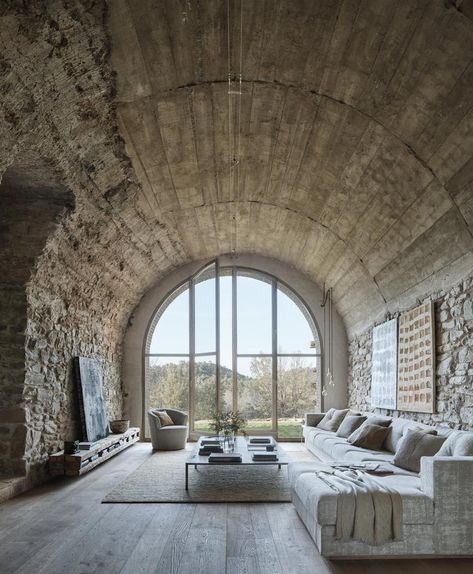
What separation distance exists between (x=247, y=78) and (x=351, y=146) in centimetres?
147

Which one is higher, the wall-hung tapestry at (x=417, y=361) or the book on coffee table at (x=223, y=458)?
the wall-hung tapestry at (x=417, y=361)

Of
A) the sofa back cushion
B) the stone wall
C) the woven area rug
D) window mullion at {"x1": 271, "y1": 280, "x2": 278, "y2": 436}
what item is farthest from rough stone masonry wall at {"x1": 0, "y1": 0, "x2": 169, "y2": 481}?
the sofa back cushion

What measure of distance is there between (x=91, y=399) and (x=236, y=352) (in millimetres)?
4199

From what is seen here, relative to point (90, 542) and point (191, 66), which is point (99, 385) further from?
point (191, 66)

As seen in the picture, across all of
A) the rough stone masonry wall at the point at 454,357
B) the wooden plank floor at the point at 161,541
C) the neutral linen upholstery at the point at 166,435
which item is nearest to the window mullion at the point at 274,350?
the neutral linen upholstery at the point at 166,435

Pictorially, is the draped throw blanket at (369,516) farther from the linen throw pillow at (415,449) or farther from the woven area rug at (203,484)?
the woven area rug at (203,484)

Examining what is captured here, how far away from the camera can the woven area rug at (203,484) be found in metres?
6.48

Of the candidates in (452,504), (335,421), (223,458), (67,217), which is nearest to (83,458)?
(223,458)

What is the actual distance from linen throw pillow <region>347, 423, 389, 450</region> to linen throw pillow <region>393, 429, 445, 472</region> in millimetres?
1435

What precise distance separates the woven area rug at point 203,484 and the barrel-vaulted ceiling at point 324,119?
10.4 ft

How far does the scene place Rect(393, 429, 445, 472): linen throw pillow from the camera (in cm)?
589

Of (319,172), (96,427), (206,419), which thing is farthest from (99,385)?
(319,172)

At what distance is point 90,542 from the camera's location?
4.76m

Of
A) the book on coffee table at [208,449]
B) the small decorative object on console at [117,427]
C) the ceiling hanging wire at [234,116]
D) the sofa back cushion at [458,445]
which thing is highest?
the ceiling hanging wire at [234,116]
